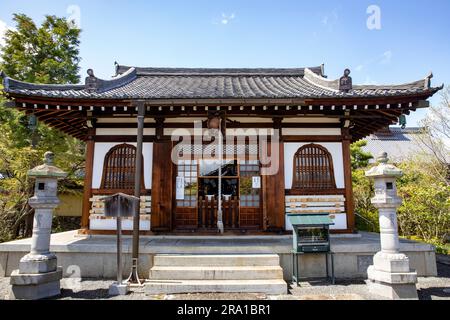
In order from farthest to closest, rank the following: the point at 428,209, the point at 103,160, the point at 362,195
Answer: the point at 362,195, the point at 428,209, the point at 103,160

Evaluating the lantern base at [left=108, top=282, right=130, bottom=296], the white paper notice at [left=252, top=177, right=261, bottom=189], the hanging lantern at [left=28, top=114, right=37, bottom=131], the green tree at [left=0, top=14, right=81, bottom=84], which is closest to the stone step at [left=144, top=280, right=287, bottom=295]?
the lantern base at [left=108, top=282, right=130, bottom=296]

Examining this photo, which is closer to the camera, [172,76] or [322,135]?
[322,135]

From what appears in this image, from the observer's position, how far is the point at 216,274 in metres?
5.58

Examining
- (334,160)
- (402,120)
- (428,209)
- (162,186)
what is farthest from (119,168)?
(428,209)

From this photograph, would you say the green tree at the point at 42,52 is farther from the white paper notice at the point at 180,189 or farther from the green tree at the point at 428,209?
the green tree at the point at 428,209

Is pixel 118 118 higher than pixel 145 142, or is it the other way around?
pixel 118 118

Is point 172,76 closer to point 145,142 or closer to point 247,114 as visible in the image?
point 145,142

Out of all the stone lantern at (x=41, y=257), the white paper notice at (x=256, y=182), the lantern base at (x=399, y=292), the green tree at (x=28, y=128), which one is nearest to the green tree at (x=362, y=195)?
the white paper notice at (x=256, y=182)

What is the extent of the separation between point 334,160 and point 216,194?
151 inches

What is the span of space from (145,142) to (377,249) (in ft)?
22.9

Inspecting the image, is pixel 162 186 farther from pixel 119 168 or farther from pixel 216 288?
pixel 216 288

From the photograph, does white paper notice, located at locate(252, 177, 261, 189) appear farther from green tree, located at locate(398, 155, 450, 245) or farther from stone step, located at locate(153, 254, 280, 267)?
green tree, located at locate(398, 155, 450, 245)

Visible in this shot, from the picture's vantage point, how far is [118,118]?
816cm

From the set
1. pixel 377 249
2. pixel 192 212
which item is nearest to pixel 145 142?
pixel 192 212
